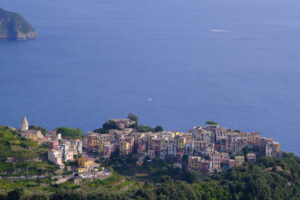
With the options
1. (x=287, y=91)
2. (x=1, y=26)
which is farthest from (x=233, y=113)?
(x=1, y=26)

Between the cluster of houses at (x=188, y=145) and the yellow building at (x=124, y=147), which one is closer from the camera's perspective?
the cluster of houses at (x=188, y=145)

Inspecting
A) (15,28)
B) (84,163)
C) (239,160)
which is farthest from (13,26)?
(239,160)

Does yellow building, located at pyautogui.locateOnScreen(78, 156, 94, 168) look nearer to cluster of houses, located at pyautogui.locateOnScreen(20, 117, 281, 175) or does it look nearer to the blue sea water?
cluster of houses, located at pyautogui.locateOnScreen(20, 117, 281, 175)

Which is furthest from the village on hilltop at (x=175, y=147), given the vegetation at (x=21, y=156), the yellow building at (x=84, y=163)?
the vegetation at (x=21, y=156)

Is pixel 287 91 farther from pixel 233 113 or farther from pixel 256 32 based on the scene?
pixel 256 32

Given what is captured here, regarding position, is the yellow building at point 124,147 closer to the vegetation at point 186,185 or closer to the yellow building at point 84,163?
the vegetation at point 186,185
